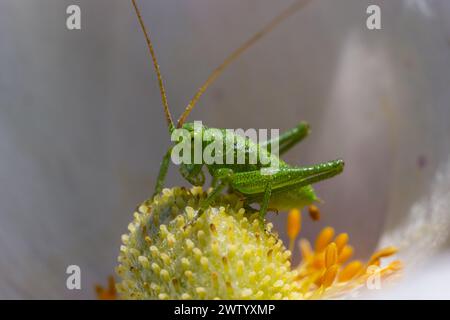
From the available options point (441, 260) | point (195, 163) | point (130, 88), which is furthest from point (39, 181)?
point (441, 260)

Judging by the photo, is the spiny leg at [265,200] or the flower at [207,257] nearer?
the flower at [207,257]

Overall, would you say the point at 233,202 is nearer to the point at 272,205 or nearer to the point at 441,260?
the point at 272,205

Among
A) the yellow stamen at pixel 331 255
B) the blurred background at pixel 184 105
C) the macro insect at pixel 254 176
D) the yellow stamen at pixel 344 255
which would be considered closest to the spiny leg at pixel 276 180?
the macro insect at pixel 254 176

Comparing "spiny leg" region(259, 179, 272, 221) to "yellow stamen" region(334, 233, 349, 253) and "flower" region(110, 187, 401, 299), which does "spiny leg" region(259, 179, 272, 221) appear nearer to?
"flower" region(110, 187, 401, 299)

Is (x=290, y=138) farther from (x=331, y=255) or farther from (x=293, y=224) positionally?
(x=331, y=255)

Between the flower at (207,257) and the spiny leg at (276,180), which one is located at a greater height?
the spiny leg at (276,180)

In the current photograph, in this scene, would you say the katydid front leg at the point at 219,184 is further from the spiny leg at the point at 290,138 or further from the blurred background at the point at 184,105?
the blurred background at the point at 184,105

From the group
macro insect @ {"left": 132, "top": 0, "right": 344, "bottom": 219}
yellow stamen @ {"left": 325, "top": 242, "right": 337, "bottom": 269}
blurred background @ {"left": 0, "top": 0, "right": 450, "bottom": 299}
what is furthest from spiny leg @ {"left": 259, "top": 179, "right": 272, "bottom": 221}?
blurred background @ {"left": 0, "top": 0, "right": 450, "bottom": 299}
